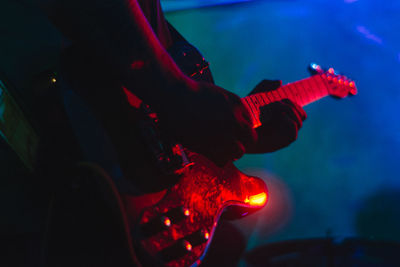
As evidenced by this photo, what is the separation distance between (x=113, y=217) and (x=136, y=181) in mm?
90

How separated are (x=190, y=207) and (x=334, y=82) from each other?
125cm

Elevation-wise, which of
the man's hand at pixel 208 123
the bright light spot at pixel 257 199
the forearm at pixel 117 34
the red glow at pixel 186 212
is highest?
the forearm at pixel 117 34

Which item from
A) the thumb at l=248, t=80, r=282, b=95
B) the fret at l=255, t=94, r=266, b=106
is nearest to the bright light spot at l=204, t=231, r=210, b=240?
the fret at l=255, t=94, r=266, b=106

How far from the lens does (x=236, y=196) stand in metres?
0.83

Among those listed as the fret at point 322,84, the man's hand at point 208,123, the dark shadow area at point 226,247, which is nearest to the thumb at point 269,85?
the fret at point 322,84

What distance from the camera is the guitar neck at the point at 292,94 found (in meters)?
0.95

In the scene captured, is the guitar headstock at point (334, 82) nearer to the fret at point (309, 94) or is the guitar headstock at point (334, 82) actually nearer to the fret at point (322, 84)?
the fret at point (322, 84)

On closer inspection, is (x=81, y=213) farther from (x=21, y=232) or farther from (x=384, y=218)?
(x=384, y=218)

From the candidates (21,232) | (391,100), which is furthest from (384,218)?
(21,232)

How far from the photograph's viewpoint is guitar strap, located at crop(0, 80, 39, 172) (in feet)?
2.19

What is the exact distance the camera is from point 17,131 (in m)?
0.71

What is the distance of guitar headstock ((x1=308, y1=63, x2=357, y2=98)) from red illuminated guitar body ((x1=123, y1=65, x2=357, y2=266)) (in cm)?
66

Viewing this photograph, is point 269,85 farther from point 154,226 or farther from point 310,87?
point 154,226

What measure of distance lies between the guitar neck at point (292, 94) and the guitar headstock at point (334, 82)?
3 cm
